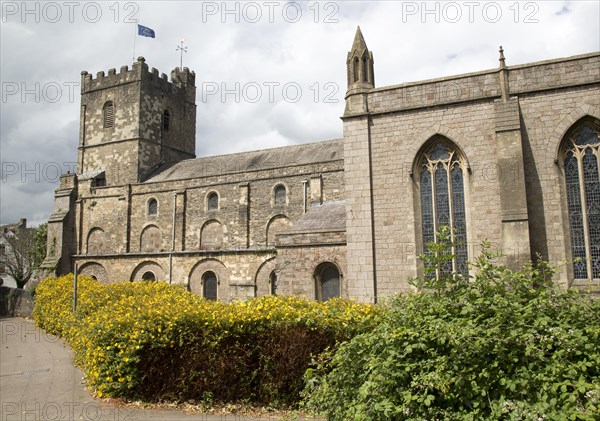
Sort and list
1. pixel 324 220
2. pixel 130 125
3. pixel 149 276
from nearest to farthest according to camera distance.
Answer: pixel 324 220 < pixel 149 276 < pixel 130 125

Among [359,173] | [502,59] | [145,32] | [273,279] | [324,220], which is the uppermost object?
[145,32]

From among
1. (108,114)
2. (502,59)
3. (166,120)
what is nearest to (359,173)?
(502,59)

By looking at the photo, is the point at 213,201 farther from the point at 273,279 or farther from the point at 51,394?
the point at 51,394

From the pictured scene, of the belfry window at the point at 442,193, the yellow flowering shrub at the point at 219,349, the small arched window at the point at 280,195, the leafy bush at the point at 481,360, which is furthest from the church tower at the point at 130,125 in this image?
the leafy bush at the point at 481,360

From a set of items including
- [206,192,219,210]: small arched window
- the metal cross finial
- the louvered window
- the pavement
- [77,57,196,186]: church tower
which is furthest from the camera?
the louvered window

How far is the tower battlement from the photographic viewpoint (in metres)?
39.2

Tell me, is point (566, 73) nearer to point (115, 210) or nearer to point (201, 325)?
point (201, 325)

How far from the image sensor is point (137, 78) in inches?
1538

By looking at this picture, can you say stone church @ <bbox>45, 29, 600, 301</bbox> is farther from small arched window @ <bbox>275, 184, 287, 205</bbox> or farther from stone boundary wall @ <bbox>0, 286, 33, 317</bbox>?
stone boundary wall @ <bbox>0, 286, 33, 317</bbox>

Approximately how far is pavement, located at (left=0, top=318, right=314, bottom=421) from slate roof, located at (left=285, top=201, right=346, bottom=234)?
9181mm

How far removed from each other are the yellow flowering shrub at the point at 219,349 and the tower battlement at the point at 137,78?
34046 millimetres

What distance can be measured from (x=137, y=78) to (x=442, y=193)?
3103 centimetres

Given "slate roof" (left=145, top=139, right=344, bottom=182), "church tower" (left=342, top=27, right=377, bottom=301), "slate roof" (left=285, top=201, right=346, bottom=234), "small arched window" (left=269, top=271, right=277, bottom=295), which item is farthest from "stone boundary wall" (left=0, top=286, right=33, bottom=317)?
"church tower" (left=342, top=27, right=377, bottom=301)

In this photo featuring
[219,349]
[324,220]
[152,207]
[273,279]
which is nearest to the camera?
[219,349]
